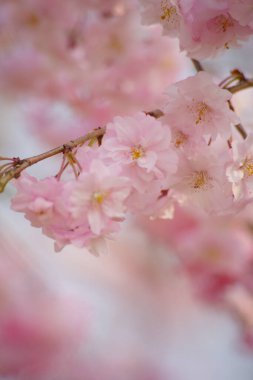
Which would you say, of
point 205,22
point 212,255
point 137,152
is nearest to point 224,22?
point 205,22

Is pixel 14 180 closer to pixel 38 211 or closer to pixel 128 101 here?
pixel 38 211

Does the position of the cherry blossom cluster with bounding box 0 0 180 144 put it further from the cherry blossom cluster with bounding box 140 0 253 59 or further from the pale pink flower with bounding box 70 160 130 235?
the pale pink flower with bounding box 70 160 130 235

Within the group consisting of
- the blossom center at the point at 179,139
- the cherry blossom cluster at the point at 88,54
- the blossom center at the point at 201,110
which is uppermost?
the cherry blossom cluster at the point at 88,54

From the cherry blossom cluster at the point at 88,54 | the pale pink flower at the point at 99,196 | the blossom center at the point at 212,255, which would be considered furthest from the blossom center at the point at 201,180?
the blossom center at the point at 212,255

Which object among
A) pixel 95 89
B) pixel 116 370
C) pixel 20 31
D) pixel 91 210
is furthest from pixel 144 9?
pixel 116 370

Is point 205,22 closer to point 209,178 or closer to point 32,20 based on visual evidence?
point 209,178

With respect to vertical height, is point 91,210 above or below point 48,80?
below

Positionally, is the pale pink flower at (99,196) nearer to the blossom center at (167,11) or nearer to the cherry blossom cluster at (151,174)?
the cherry blossom cluster at (151,174)
